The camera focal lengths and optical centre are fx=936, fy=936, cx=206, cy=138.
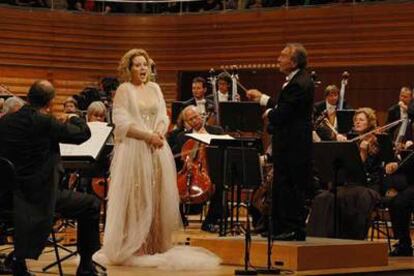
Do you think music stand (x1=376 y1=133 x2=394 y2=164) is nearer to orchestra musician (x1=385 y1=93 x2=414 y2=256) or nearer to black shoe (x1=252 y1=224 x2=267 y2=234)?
orchestra musician (x1=385 y1=93 x2=414 y2=256)

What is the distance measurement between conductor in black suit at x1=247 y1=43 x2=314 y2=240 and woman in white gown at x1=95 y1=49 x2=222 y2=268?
0.75 metres

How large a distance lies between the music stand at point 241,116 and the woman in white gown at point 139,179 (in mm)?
610

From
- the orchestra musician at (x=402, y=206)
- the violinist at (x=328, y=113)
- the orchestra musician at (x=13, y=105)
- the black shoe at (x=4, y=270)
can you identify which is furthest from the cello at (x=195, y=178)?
the black shoe at (x=4, y=270)

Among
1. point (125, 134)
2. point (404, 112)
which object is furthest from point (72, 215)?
point (404, 112)

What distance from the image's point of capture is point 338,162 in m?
8.16

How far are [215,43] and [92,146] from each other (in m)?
9.19

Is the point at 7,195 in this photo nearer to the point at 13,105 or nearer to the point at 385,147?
the point at 13,105

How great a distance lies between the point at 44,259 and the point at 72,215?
1.70m

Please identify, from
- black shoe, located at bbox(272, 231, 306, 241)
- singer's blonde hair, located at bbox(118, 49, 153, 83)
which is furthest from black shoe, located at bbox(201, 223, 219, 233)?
singer's blonde hair, located at bbox(118, 49, 153, 83)

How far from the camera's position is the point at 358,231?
28.9 ft

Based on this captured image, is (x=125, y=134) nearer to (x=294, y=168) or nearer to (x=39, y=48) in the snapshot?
(x=294, y=168)

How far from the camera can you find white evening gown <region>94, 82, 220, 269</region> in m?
7.44

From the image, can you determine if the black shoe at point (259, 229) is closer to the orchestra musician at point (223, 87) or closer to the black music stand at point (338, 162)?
the black music stand at point (338, 162)

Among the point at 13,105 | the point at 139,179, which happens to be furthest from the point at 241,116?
the point at 13,105
